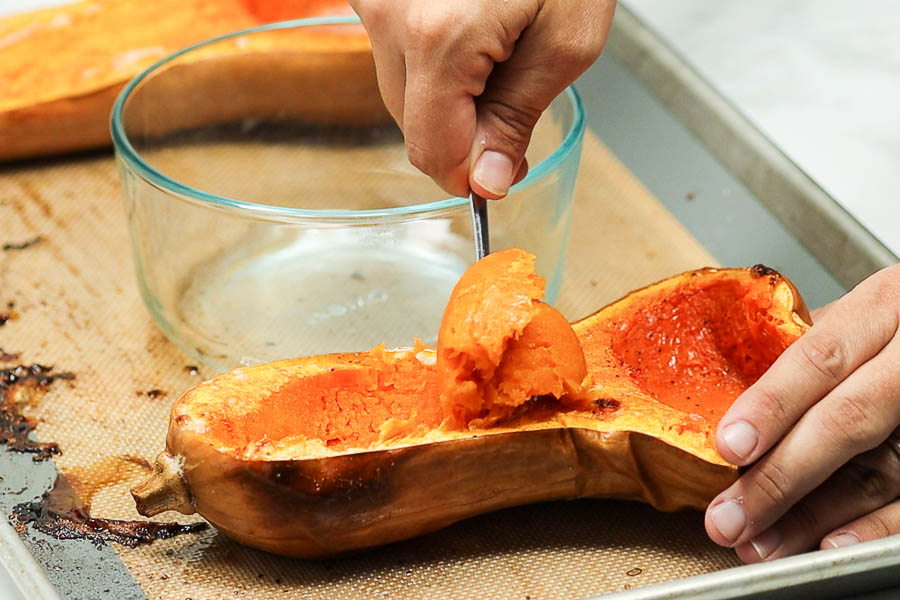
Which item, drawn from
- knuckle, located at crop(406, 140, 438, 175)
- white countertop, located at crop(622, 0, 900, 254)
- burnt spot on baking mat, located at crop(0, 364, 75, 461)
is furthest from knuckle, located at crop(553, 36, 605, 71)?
white countertop, located at crop(622, 0, 900, 254)

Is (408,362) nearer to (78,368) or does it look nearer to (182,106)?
(78,368)

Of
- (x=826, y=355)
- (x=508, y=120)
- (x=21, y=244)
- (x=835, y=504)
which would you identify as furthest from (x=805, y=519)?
(x=21, y=244)

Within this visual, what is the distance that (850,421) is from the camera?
84 cm

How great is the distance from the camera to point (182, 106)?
136 cm

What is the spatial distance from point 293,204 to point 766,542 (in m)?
0.75

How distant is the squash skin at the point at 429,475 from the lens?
33.2 inches

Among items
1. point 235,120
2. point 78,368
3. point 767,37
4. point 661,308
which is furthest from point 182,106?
point 767,37

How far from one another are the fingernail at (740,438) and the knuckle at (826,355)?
2.8 inches

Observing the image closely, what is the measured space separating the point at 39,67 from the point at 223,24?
0.82 ft

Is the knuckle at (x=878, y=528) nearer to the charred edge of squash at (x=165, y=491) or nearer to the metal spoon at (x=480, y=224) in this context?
the metal spoon at (x=480, y=224)

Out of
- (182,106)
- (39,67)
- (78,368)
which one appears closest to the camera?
(78,368)

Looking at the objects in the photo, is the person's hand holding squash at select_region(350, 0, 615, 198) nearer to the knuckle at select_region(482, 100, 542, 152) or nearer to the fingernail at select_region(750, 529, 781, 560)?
the knuckle at select_region(482, 100, 542, 152)

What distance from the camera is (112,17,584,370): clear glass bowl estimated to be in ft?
3.75

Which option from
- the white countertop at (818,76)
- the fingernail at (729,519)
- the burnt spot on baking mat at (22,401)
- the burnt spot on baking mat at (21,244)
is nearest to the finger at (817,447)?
the fingernail at (729,519)
